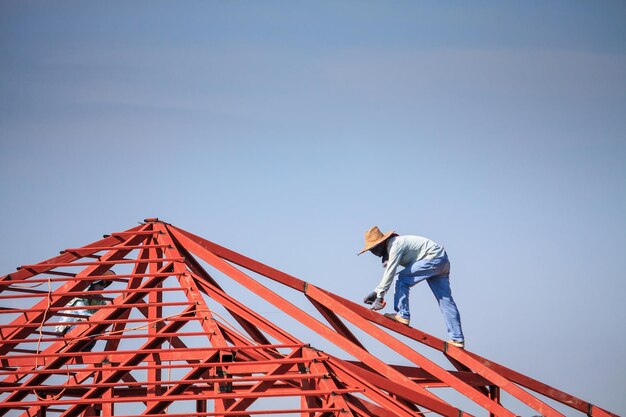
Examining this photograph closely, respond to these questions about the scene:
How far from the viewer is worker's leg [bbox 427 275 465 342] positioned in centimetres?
2655

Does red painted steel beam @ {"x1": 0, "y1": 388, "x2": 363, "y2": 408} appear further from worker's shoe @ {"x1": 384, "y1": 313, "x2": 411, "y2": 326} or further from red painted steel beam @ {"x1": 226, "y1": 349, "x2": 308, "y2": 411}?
worker's shoe @ {"x1": 384, "y1": 313, "x2": 411, "y2": 326}

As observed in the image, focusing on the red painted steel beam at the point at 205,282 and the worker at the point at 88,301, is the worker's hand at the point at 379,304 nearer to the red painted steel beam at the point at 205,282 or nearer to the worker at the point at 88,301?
the red painted steel beam at the point at 205,282

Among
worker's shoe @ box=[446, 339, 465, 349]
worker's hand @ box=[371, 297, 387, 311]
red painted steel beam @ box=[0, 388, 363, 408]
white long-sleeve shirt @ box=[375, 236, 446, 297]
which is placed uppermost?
white long-sleeve shirt @ box=[375, 236, 446, 297]

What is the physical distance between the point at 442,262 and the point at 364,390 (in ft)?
15.3

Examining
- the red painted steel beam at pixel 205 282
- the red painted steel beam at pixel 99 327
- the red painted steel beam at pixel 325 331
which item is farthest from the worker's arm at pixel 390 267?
the red painted steel beam at pixel 99 327

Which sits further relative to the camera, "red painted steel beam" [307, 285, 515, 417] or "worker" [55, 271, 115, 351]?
"worker" [55, 271, 115, 351]

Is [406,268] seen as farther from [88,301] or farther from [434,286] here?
[88,301]

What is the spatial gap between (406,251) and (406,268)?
384 millimetres

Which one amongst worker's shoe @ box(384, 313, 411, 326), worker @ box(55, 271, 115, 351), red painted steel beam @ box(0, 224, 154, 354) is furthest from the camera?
worker @ box(55, 271, 115, 351)

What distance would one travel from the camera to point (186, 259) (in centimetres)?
2617

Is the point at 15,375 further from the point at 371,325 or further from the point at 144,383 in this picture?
the point at 371,325

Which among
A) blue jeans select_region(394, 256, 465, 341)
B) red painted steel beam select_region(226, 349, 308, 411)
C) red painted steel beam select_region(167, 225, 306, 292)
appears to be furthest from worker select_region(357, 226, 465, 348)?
red painted steel beam select_region(226, 349, 308, 411)

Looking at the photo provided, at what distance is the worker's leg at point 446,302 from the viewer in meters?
26.5

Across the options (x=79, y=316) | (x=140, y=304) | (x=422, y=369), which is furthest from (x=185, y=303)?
(x=422, y=369)
